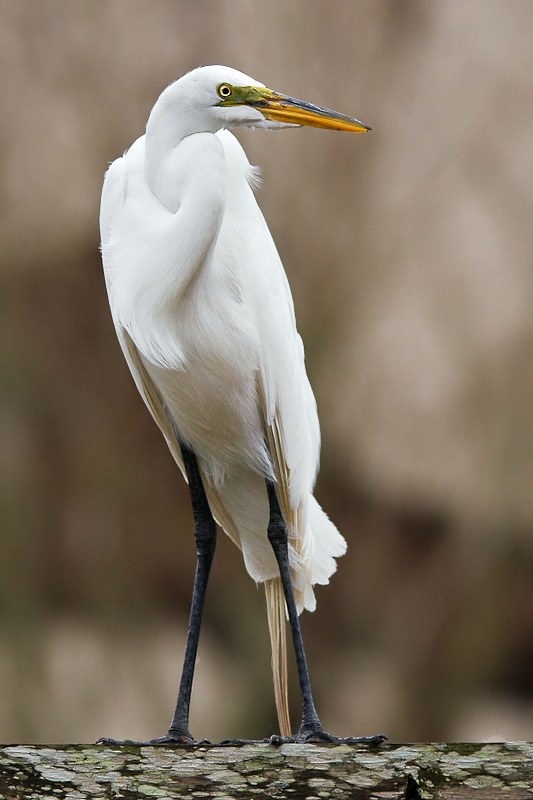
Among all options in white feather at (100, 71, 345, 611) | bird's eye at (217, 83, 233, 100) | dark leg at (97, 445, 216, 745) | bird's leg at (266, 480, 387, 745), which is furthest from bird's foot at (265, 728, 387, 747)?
bird's eye at (217, 83, 233, 100)

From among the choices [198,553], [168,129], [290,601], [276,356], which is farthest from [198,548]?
[168,129]

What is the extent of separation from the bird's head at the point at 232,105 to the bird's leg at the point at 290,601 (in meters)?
0.53

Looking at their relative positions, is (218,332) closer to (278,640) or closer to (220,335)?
(220,335)

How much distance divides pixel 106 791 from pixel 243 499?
781 mm

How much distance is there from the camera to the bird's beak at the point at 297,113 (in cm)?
131

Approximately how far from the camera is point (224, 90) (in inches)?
51.0

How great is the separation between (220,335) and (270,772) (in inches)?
24.6

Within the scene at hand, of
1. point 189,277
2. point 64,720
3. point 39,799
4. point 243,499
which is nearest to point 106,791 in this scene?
point 39,799

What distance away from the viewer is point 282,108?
4.31ft

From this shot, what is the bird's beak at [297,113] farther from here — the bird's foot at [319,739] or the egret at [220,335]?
the bird's foot at [319,739]


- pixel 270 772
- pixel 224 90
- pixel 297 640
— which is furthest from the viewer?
pixel 297 640

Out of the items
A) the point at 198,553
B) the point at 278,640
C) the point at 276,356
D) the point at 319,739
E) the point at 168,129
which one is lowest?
the point at 319,739

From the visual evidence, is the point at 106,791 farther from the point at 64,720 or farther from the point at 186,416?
the point at 64,720

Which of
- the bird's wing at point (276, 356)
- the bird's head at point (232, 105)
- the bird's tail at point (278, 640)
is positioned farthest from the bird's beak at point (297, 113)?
the bird's tail at point (278, 640)
